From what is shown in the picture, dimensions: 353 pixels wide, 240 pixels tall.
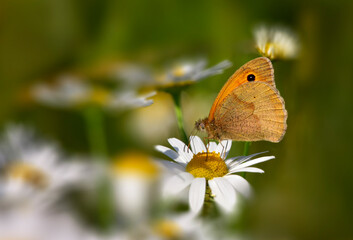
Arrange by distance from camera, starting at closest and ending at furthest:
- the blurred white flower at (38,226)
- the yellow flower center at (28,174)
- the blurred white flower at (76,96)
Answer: the blurred white flower at (38,226) < the yellow flower center at (28,174) < the blurred white flower at (76,96)

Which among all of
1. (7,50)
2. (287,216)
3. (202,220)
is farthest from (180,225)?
(7,50)

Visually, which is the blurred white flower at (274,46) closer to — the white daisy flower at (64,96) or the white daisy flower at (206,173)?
the white daisy flower at (206,173)

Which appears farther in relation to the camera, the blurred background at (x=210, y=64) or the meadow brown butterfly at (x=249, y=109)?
the blurred background at (x=210, y=64)

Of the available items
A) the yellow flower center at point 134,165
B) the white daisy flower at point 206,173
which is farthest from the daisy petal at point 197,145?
the yellow flower center at point 134,165

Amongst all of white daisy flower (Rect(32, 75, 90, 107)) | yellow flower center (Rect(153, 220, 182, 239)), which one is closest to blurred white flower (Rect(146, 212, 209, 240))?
yellow flower center (Rect(153, 220, 182, 239))

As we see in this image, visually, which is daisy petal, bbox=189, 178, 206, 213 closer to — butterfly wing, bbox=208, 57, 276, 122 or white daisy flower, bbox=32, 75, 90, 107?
butterfly wing, bbox=208, 57, 276, 122

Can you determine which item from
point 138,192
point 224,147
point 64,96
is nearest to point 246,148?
point 224,147

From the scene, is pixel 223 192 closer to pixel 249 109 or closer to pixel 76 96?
pixel 249 109
